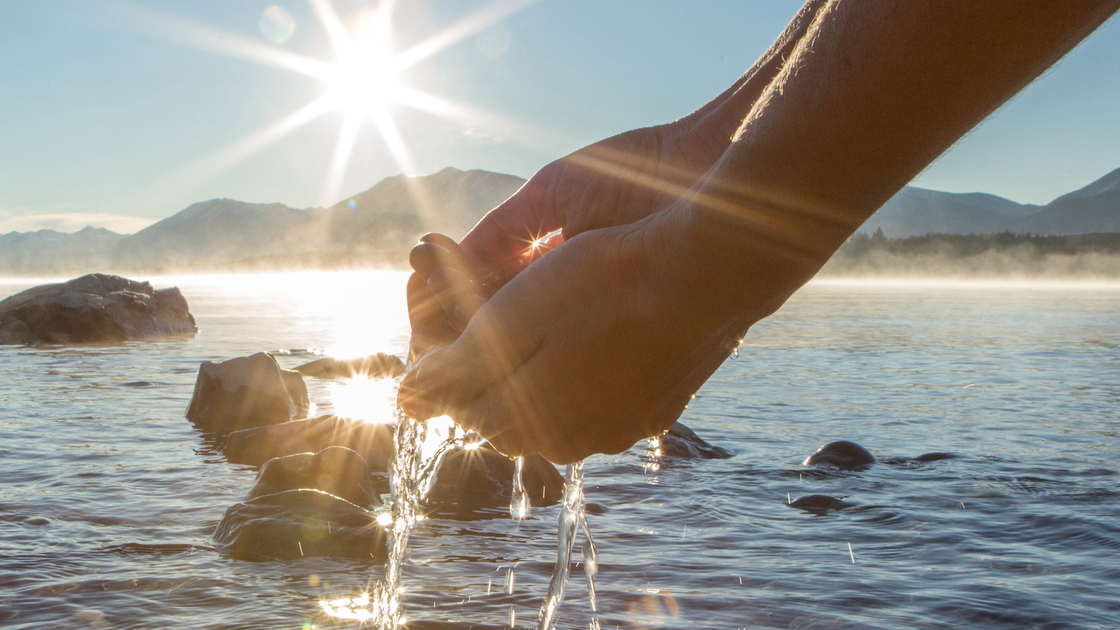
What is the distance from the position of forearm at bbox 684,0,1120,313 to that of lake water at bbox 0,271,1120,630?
2.80 m

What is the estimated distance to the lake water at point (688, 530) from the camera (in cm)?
424

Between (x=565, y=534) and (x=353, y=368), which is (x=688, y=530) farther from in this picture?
(x=353, y=368)

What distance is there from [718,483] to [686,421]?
114 inches

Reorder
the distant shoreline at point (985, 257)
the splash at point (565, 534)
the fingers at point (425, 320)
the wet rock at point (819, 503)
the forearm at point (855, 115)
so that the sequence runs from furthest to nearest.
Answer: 1. the distant shoreline at point (985, 257)
2. the wet rock at point (819, 503)
3. the splash at point (565, 534)
4. the fingers at point (425, 320)
5. the forearm at point (855, 115)

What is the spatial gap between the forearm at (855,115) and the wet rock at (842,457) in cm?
576

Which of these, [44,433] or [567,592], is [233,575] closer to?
[567,592]

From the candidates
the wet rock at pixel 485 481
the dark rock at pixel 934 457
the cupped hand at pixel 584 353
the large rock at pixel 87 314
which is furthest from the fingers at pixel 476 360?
the large rock at pixel 87 314

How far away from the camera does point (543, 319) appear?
2.27 m

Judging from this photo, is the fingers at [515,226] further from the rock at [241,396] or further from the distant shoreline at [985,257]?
the distant shoreline at [985,257]

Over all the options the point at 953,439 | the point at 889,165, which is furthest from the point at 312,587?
the point at 953,439

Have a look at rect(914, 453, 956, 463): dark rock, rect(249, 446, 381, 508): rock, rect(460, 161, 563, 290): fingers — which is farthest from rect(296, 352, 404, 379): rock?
rect(460, 161, 563, 290): fingers

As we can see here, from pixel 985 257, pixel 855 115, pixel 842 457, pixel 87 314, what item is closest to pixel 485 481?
pixel 842 457

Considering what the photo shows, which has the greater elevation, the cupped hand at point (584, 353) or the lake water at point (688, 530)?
the cupped hand at point (584, 353)

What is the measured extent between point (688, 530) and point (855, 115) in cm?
432
